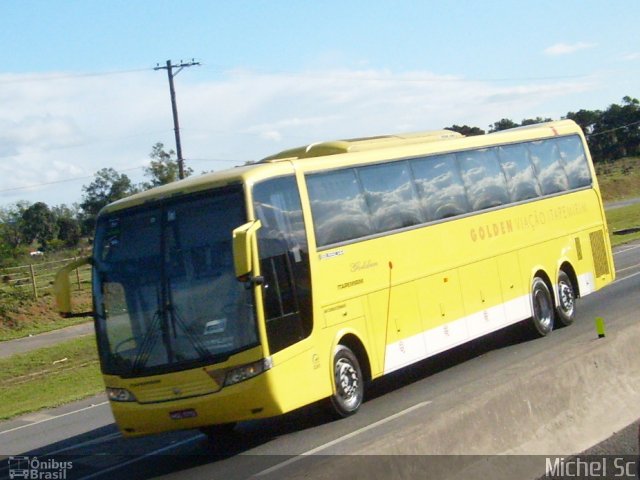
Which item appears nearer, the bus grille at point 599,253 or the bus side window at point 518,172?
the bus side window at point 518,172

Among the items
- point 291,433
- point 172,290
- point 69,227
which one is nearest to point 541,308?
point 291,433

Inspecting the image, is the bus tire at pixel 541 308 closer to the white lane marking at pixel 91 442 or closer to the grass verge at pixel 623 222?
the white lane marking at pixel 91 442

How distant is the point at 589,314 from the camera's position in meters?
20.9

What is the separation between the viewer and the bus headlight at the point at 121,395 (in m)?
12.2

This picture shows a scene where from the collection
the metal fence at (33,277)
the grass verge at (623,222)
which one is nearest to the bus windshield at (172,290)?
the metal fence at (33,277)

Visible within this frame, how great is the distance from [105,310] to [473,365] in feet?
21.2

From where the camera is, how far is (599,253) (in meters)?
20.9

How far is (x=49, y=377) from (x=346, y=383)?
52.7 feet

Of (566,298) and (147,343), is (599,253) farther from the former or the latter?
(147,343)

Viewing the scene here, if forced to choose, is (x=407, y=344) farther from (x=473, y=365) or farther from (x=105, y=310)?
(x=105, y=310)

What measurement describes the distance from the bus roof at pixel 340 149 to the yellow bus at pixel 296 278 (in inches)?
1.4

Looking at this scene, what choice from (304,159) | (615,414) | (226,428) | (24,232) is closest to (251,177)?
(304,159)

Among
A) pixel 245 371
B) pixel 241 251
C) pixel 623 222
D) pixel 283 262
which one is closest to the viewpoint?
pixel 241 251

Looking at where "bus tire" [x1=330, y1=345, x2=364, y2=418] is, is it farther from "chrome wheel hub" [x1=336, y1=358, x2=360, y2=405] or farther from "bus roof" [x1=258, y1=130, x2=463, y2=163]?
"bus roof" [x1=258, y1=130, x2=463, y2=163]
